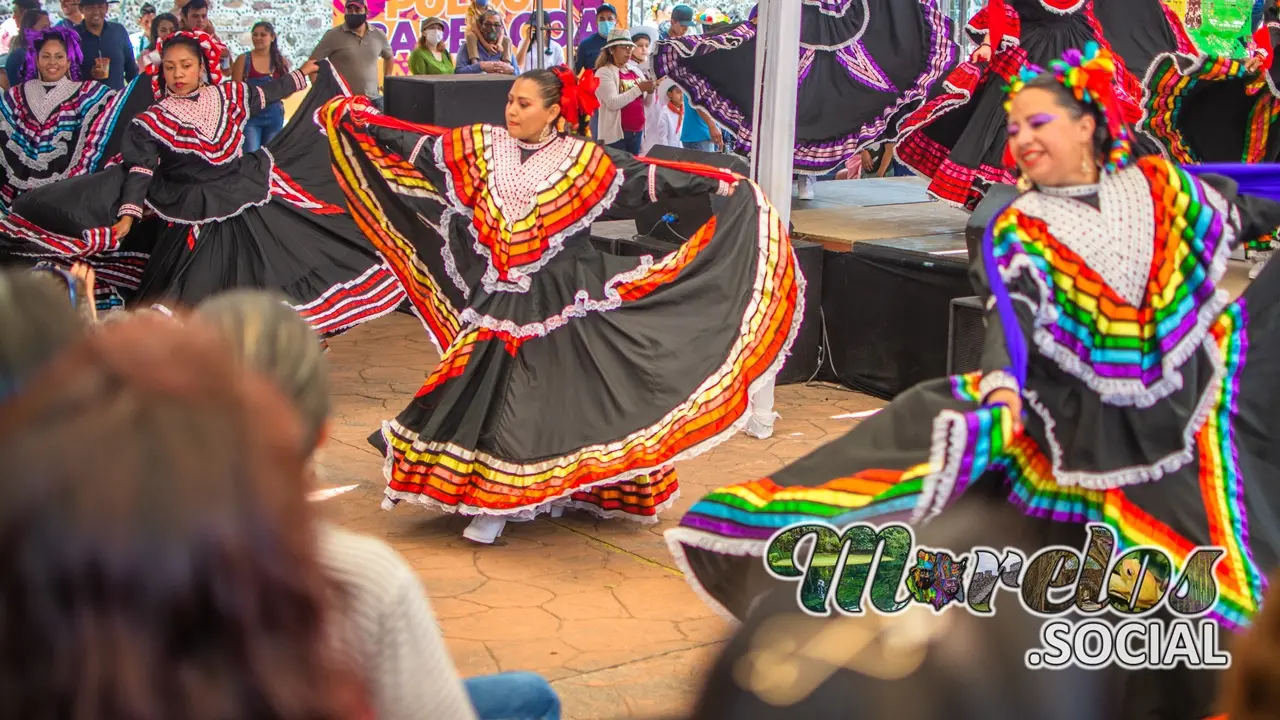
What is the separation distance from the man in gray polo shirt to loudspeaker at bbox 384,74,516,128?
1.30m

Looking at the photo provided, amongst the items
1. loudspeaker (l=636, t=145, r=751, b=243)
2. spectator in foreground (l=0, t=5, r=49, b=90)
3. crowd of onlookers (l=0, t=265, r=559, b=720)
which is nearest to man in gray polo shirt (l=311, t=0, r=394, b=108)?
spectator in foreground (l=0, t=5, r=49, b=90)

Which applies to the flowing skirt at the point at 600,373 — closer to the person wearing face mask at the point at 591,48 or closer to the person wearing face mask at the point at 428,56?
the person wearing face mask at the point at 591,48

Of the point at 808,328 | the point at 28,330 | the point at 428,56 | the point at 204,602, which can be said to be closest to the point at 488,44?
the point at 428,56

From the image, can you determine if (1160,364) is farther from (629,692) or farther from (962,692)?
(962,692)

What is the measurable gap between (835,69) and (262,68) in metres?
4.09

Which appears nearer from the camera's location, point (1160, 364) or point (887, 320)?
point (1160, 364)

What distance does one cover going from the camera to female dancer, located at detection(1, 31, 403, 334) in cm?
611

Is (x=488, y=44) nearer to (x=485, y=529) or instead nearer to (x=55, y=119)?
(x=55, y=119)

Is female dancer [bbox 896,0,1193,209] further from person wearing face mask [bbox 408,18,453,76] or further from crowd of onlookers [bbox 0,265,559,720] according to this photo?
crowd of onlookers [bbox 0,265,559,720]

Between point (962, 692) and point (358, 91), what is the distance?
9.19m

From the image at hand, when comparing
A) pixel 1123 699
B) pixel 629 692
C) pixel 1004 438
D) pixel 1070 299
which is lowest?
pixel 629 692

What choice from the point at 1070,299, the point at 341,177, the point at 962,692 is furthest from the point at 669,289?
the point at 962,692

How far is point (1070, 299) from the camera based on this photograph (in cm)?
299

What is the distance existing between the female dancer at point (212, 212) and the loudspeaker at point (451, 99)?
4.19 feet
